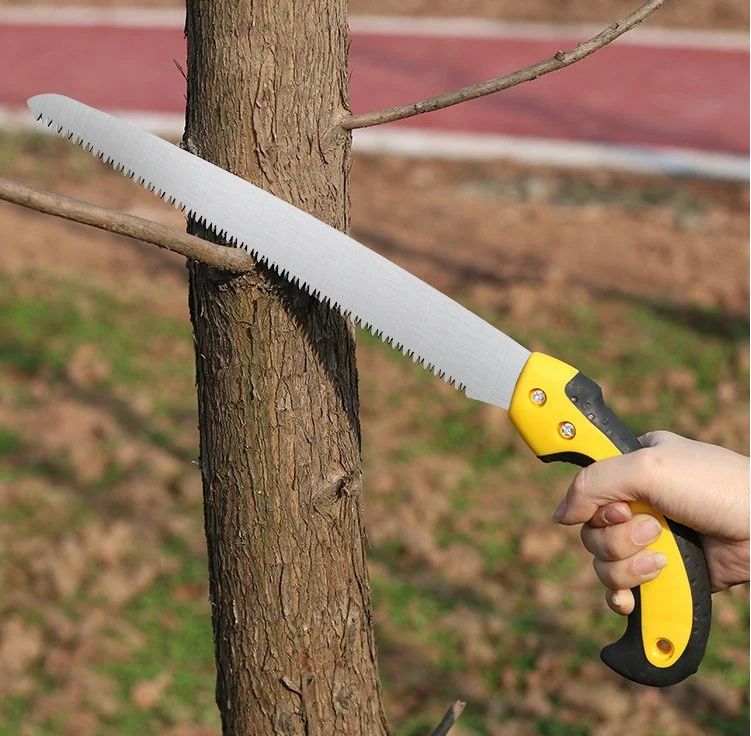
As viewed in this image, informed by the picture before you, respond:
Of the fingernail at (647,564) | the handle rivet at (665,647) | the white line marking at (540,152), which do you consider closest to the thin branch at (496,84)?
the fingernail at (647,564)

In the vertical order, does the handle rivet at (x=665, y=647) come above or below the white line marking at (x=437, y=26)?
below

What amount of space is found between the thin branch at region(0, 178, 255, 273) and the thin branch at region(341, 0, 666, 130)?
35cm

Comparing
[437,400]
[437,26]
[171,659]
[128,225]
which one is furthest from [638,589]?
[437,26]

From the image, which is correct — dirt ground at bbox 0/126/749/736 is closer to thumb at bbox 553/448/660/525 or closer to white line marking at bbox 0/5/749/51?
thumb at bbox 553/448/660/525

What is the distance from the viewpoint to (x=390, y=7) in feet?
44.2

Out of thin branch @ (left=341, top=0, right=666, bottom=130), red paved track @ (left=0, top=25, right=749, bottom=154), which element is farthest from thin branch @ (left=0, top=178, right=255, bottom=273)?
red paved track @ (left=0, top=25, right=749, bottom=154)

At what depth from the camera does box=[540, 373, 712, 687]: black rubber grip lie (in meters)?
2.16

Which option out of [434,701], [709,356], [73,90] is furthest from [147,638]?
[73,90]

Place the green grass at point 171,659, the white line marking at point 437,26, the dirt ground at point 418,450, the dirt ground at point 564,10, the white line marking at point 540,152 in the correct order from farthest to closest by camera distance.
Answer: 1. the dirt ground at point 564,10
2. the white line marking at point 437,26
3. the white line marking at point 540,152
4. the dirt ground at point 418,450
5. the green grass at point 171,659

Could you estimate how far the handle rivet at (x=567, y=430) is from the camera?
2.16m

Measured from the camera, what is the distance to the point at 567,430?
7.10 feet

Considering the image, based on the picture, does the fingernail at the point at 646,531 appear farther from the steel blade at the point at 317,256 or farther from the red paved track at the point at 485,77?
the red paved track at the point at 485,77

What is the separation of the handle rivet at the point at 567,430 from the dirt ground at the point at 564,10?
11304mm

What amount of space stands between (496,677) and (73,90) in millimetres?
8404
